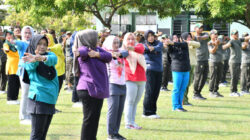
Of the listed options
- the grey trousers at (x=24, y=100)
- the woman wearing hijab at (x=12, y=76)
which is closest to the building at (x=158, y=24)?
the woman wearing hijab at (x=12, y=76)

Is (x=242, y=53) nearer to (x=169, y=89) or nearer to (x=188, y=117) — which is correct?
(x=169, y=89)

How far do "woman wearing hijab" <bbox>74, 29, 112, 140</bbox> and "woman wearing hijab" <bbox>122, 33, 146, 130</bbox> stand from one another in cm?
226

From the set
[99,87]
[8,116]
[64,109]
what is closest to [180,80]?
[64,109]

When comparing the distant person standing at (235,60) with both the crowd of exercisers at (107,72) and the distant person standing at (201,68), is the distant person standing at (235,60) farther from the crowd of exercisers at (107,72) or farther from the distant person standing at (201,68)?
the distant person standing at (201,68)

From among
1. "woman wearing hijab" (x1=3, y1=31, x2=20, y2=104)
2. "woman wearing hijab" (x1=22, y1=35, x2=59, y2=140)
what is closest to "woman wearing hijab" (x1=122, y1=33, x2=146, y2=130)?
"woman wearing hijab" (x1=22, y1=35, x2=59, y2=140)

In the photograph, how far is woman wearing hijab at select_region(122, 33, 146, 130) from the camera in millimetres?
8719

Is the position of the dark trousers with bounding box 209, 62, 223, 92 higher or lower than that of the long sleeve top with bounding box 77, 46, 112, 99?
lower

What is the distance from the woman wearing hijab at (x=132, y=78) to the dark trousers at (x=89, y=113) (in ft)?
7.94

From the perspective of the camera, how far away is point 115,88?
7812 millimetres

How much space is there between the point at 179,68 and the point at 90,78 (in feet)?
16.8

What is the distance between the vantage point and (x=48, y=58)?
6199 millimetres

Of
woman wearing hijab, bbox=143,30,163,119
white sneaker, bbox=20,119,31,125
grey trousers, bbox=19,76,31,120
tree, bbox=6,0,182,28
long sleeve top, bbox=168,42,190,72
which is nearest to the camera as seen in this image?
grey trousers, bbox=19,76,31,120

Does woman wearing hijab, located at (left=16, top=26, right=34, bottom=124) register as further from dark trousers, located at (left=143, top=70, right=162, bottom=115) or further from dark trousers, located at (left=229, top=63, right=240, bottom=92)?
dark trousers, located at (left=229, top=63, right=240, bottom=92)

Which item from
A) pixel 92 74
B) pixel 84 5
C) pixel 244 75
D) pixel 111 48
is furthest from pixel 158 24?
pixel 92 74
